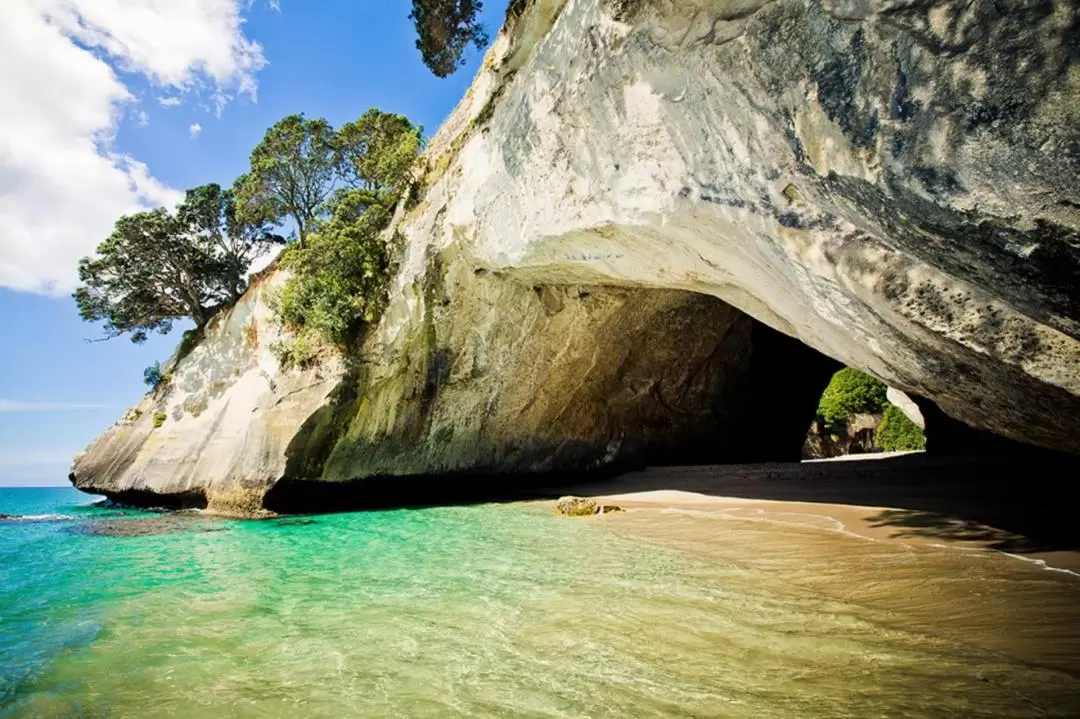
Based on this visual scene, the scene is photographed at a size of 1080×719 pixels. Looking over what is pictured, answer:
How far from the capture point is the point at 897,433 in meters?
27.0

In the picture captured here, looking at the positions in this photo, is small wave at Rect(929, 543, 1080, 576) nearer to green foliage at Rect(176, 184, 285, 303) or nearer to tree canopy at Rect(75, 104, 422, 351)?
tree canopy at Rect(75, 104, 422, 351)

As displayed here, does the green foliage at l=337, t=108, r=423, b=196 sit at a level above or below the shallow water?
above

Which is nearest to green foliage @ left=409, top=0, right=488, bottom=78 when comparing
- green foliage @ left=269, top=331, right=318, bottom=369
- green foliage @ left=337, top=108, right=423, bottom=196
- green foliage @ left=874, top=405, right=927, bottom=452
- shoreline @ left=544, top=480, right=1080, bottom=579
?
A: green foliage @ left=337, top=108, right=423, bottom=196

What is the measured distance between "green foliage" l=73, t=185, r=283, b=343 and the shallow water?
48.1 feet

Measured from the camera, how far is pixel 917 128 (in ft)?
11.7

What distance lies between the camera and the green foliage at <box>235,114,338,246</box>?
1641 centimetres

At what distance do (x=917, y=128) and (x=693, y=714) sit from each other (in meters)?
3.65

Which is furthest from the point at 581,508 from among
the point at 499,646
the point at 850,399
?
the point at 850,399

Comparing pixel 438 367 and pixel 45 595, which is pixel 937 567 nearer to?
pixel 45 595

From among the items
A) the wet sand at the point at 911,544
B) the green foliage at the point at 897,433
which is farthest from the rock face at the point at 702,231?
the green foliage at the point at 897,433

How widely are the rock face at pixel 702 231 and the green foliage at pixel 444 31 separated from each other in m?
2.41

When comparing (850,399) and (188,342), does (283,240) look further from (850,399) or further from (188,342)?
(850,399)

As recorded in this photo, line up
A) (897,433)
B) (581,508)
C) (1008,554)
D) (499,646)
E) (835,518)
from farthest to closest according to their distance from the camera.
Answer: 1. (897,433)
2. (581,508)
3. (835,518)
4. (1008,554)
5. (499,646)

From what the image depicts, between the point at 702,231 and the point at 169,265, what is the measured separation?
19.1 meters
